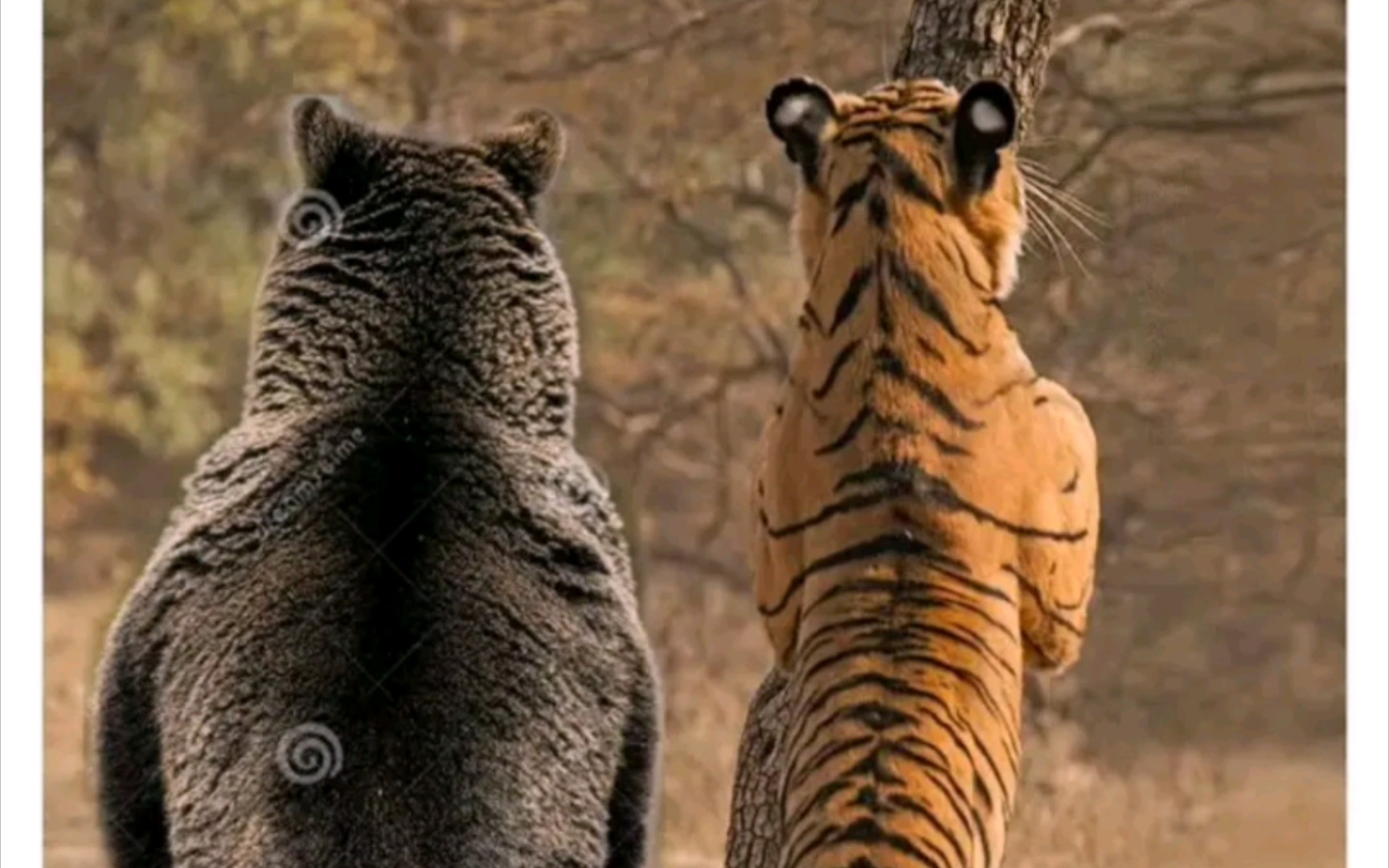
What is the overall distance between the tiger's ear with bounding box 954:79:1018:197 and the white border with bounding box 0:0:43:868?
1.50 meters

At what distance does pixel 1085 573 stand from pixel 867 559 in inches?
10.9

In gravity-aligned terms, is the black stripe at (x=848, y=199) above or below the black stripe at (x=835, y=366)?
above

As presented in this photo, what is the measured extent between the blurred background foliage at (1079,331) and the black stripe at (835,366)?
383mm

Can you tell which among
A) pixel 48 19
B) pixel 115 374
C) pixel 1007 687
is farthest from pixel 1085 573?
pixel 48 19

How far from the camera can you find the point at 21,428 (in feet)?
14.1

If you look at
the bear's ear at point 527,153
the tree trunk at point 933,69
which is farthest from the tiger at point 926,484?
the bear's ear at point 527,153

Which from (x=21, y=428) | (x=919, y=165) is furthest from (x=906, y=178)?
(x=21, y=428)

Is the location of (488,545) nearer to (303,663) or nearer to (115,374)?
(303,663)

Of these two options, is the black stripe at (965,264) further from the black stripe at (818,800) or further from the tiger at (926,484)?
the black stripe at (818,800)

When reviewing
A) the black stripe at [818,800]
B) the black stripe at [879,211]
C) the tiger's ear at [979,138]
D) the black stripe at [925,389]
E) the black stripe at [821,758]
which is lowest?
the black stripe at [818,800]

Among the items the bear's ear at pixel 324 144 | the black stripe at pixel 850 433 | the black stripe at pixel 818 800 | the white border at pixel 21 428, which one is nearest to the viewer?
the black stripe at pixel 818 800

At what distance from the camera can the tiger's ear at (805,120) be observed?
359cm

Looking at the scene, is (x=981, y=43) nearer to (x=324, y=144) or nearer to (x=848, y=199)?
(x=848, y=199)

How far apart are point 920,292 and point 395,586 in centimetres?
81
